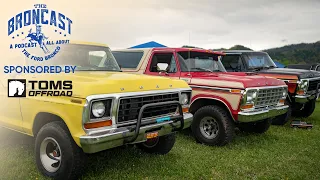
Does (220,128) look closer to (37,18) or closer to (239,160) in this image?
(239,160)

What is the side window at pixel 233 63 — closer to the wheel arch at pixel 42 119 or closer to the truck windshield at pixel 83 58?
the truck windshield at pixel 83 58

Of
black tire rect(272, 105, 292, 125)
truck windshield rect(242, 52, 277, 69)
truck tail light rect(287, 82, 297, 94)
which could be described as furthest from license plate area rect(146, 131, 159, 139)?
truck windshield rect(242, 52, 277, 69)

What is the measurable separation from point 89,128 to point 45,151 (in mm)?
1003

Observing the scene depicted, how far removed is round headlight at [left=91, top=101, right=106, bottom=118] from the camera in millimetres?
3449

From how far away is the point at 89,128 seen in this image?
11.3 ft

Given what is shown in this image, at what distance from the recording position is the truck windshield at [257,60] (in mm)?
9109

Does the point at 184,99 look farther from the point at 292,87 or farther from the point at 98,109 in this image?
the point at 292,87

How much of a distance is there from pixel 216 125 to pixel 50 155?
327 cm

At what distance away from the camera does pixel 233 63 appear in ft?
30.1

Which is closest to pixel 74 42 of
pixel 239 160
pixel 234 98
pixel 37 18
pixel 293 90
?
pixel 37 18

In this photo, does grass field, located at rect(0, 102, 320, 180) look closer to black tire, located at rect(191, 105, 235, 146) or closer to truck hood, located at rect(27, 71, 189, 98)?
black tire, located at rect(191, 105, 235, 146)

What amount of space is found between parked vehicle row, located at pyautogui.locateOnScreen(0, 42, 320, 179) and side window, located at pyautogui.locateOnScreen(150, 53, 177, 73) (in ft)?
0.07

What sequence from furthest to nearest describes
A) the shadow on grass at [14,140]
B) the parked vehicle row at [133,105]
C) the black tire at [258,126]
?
the black tire at [258,126]
the shadow on grass at [14,140]
the parked vehicle row at [133,105]

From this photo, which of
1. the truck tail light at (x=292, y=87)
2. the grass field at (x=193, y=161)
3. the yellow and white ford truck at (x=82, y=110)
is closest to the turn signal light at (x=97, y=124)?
the yellow and white ford truck at (x=82, y=110)
